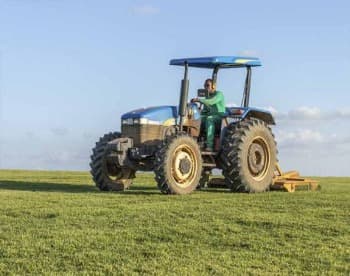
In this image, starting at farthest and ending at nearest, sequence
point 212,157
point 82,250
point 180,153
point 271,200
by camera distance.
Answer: point 212,157 < point 180,153 < point 271,200 < point 82,250

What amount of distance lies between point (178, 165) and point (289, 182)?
11.6 ft

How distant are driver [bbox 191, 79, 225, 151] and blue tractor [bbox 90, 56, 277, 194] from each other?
130 mm

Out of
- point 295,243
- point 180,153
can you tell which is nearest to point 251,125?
point 180,153

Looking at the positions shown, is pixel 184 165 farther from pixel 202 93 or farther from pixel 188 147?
pixel 202 93

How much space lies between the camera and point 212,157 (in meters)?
16.7

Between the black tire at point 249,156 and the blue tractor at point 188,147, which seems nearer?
the blue tractor at point 188,147

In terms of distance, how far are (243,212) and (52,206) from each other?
3.42 m

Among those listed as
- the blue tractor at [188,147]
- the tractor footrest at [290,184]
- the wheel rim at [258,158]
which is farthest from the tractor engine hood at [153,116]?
the tractor footrest at [290,184]

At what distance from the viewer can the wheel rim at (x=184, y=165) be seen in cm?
1517

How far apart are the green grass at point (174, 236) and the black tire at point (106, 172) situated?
2.94 metres

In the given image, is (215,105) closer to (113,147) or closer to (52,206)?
(113,147)

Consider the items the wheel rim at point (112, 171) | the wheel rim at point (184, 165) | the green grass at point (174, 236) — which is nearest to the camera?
the green grass at point (174, 236)

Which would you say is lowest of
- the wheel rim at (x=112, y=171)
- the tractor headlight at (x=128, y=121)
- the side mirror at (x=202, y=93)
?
the wheel rim at (x=112, y=171)

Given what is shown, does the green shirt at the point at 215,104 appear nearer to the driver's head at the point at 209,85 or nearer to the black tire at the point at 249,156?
the driver's head at the point at 209,85
